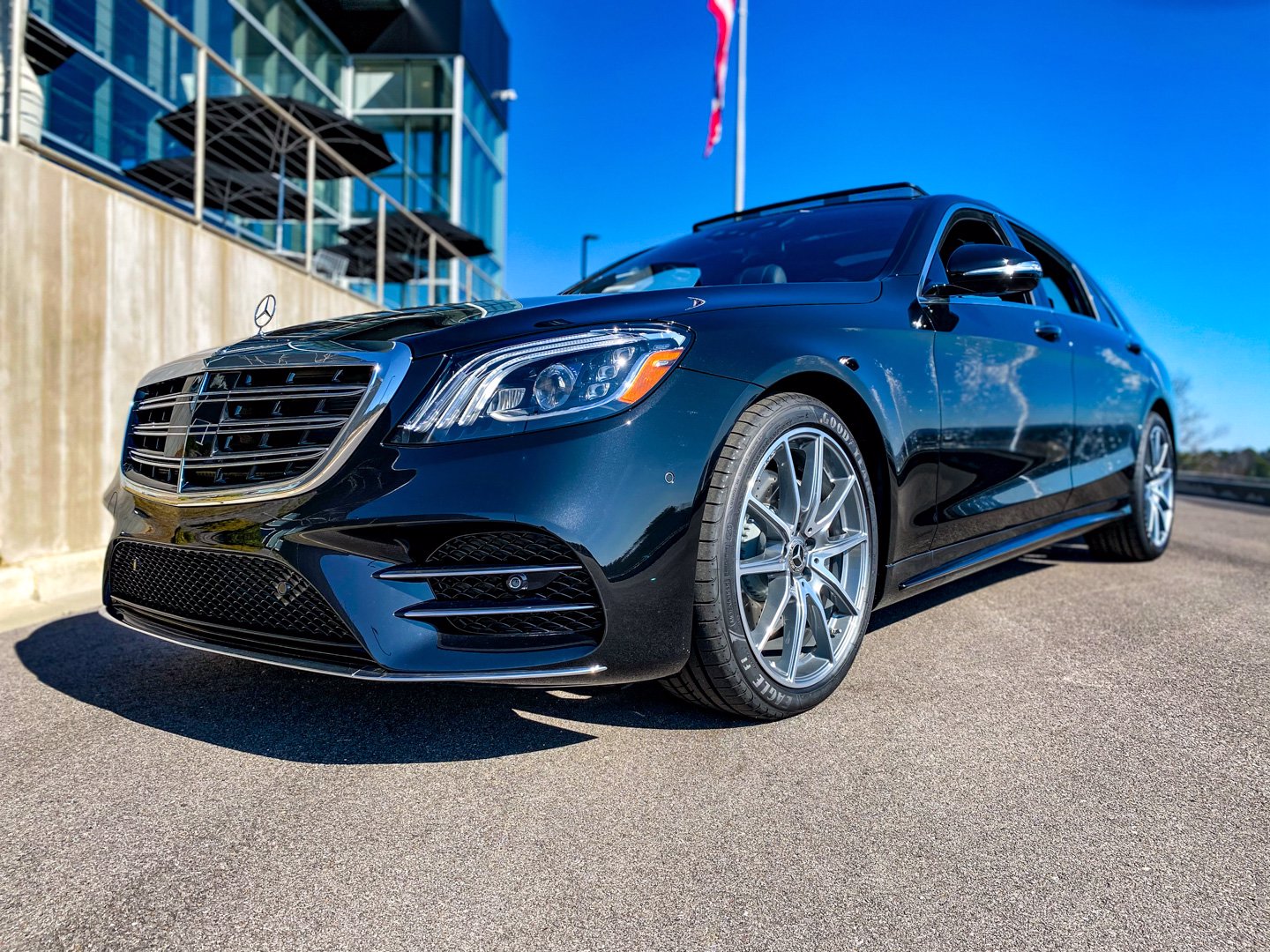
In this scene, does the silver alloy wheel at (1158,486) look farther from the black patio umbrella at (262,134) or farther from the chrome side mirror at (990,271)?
the black patio umbrella at (262,134)

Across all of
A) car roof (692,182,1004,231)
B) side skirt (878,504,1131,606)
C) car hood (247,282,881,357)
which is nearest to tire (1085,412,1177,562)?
side skirt (878,504,1131,606)

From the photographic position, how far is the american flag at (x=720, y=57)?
47.2 feet

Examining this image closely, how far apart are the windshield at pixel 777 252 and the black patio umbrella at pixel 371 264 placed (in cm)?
722

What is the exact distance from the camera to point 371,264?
34.4 feet

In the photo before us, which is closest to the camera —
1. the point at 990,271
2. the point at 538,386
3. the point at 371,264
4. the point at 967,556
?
the point at 538,386

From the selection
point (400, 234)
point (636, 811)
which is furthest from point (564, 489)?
point (400, 234)

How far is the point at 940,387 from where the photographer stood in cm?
274

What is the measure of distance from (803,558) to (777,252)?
1.39 m

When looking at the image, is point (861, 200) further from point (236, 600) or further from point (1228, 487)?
point (1228, 487)

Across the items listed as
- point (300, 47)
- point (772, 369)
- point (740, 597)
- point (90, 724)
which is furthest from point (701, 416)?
point (300, 47)

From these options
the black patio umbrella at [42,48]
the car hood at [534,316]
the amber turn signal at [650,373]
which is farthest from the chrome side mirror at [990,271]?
the black patio umbrella at [42,48]

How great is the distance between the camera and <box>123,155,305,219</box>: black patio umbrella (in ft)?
23.4

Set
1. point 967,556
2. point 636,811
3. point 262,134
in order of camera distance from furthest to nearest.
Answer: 1. point 262,134
2. point 967,556
3. point 636,811

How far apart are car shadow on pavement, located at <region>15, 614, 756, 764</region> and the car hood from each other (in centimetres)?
89
